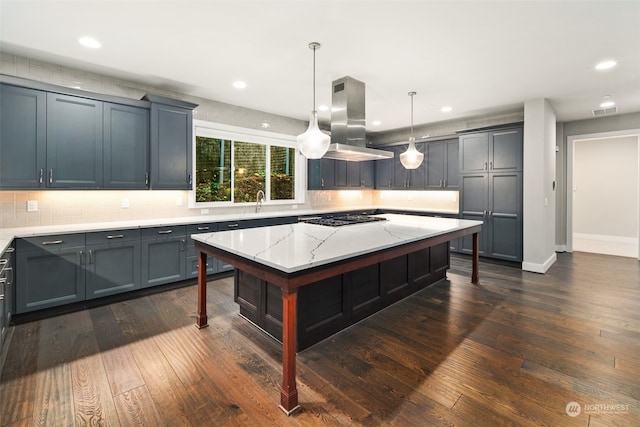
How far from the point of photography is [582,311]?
3.21 meters

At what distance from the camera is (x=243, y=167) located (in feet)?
17.4

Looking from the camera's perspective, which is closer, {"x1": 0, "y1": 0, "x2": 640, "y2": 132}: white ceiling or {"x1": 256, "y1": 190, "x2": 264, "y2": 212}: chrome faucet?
{"x1": 0, "y1": 0, "x2": 640, "y2": 132}: white ceiling

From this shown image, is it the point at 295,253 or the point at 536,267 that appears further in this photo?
the point at 536,267

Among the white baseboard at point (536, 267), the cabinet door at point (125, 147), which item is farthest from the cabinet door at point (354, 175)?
the cabinet door at point (125, 147)

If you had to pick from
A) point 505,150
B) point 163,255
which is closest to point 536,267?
point 505,150

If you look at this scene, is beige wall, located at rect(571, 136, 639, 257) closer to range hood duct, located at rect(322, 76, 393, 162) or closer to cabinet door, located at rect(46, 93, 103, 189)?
range hood duct, located at rect(322, 76, 393, 162)

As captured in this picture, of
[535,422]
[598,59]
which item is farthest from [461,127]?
[535,422]

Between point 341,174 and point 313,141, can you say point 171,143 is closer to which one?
point 313,141

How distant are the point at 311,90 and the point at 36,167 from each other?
326cm

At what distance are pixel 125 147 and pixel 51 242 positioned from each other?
131 cm

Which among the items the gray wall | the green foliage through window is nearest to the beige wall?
the green foliage through window

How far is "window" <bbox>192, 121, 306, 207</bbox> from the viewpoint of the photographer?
15.6 ft

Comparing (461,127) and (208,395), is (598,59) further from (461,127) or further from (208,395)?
(208,395)

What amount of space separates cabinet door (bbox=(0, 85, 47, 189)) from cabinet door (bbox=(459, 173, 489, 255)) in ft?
20.0
